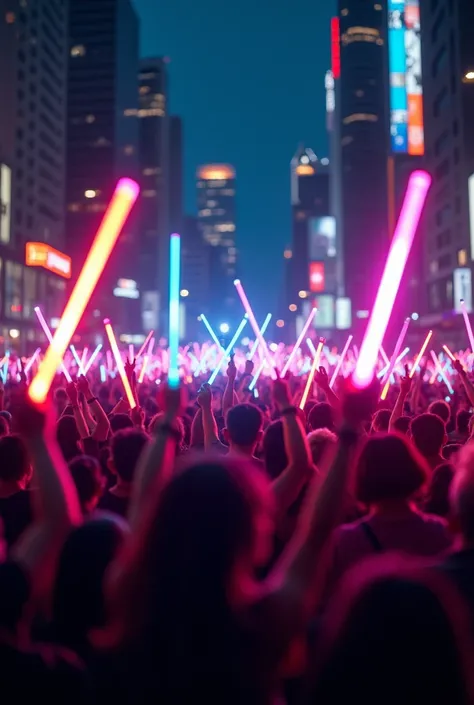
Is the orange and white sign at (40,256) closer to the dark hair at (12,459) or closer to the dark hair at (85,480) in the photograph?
the dark hair at (12,459)

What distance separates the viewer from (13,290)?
70438 millimetres

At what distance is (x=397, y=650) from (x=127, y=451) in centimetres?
296

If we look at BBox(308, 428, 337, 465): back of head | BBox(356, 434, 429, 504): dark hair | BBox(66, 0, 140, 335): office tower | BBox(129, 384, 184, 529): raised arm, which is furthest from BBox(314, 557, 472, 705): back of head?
BBox(66, 0, 140, 335): office tower

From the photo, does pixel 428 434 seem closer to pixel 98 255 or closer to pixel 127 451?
pixel 127 451

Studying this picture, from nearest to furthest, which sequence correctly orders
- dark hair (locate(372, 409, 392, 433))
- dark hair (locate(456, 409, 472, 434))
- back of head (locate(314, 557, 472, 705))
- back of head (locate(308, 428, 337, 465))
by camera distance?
back of head (locate(314, 557, 472, 705))
back of head (locate(308, 428, 337, 465))
dark hair (locate(372, 409, 392, 433))
dark hair (locate(456, 409, 472, 434))

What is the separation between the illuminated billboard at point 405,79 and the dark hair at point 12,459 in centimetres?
8283

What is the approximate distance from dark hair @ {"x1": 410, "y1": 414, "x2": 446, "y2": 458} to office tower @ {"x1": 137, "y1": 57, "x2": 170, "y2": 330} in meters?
160

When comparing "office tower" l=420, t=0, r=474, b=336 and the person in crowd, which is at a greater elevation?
"office tower" l=420, t=0, r=474, b=336

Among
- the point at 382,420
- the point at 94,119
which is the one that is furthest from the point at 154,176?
the point at 382,420

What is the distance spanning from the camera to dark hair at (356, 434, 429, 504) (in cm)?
374

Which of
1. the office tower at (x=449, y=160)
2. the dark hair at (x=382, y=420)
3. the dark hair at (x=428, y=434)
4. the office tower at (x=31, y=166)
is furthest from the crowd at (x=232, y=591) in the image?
the office tower at (x=31, y=166)

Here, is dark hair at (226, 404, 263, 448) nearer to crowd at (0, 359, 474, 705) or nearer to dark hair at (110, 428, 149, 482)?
dark hair at (110, 428, 149, 482)

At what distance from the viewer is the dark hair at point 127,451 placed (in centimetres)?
472

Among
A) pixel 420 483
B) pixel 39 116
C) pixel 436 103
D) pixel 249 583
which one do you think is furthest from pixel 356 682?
pixel 39 116
